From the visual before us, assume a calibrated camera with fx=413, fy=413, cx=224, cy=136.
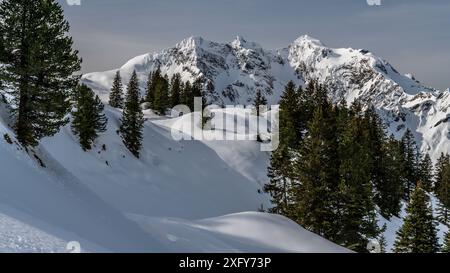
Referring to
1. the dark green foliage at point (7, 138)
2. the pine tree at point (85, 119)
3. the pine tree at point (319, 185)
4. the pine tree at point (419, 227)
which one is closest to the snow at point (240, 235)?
the pine tree at point (319, 185)

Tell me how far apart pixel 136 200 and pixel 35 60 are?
67.1 ft

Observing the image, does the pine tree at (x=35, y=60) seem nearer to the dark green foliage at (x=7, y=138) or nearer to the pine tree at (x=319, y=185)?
the dark green foliage at (x=7, y=138)

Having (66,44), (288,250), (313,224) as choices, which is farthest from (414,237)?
(66,44)

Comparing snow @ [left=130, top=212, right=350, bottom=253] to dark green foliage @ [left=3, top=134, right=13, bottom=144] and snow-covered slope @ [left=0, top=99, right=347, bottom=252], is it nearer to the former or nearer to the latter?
snow-covered slope @ [left=0, top=99, right=347, bottom=252]

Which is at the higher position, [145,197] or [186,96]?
[186,96]

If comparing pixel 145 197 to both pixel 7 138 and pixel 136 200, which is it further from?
pixel 7 138

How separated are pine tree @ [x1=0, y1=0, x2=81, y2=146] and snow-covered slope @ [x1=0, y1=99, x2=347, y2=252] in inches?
64.5

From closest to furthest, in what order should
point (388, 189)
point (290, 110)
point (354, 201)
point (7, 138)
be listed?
1. point (7, 138)
2. point (354, 201)
3. point (388, 189)
4. point (290, 110)

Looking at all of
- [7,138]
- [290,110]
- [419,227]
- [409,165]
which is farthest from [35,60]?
[409,165]

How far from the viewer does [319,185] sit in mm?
31422

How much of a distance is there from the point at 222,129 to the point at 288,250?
48173mm

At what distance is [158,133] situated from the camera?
5988cm

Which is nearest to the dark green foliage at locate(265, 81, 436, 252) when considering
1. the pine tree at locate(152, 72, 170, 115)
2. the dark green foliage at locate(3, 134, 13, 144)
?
the dark green foliage at locate(3, 134, 13, 144)

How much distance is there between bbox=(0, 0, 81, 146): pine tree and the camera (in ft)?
72.7
